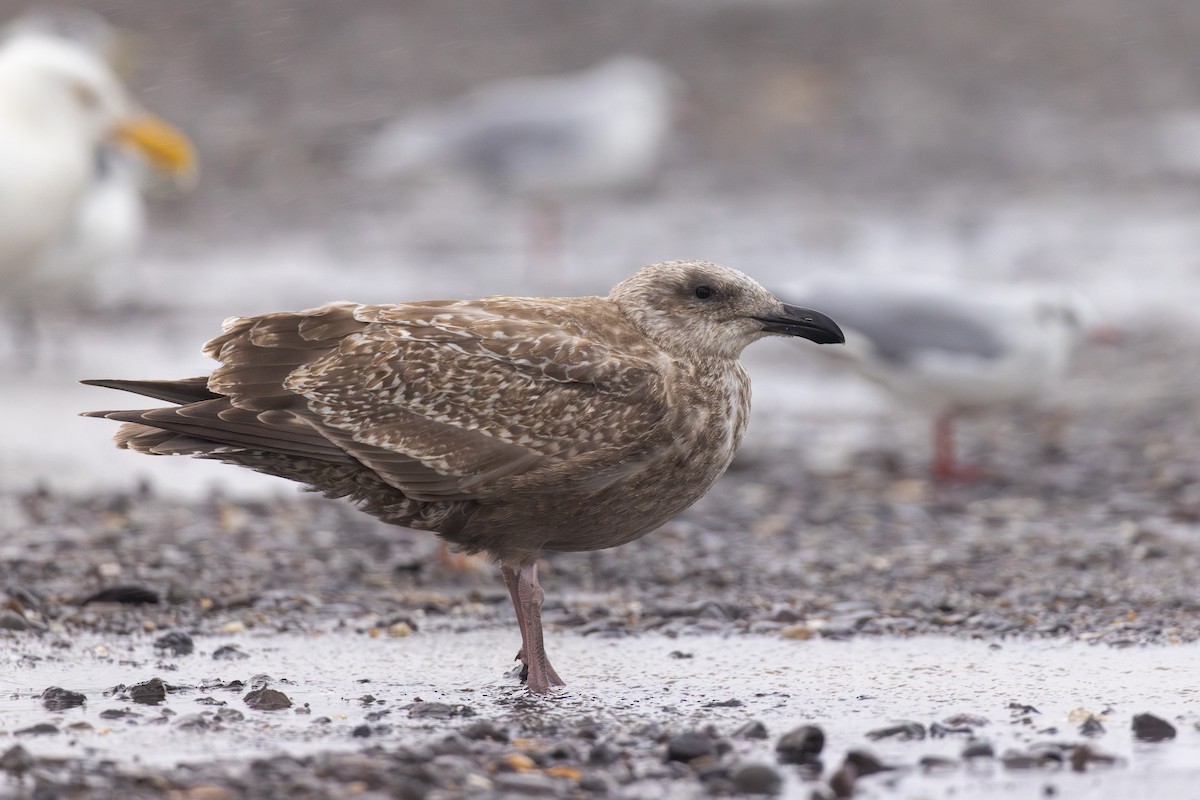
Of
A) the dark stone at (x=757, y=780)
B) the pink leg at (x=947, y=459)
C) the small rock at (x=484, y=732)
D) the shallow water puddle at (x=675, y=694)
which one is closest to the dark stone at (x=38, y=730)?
the shallow water puddle at (x=675, y=694)

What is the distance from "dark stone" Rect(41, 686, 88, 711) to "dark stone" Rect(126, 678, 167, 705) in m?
0.14

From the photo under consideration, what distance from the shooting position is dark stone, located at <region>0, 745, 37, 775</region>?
13.8 ft

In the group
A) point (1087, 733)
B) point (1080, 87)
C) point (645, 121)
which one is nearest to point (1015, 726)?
point (1087, 733)

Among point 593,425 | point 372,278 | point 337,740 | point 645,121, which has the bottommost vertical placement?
point 337,740

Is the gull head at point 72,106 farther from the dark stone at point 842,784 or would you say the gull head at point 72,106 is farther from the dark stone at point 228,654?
the dark stone at point 842,784

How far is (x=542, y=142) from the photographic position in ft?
55.0

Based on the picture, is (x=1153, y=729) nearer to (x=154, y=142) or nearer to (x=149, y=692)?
(x=149, y=692)

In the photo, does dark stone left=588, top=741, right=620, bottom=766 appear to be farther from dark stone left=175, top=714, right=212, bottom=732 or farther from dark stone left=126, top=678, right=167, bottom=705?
dark stone left=126, top=678, right=167, bottom=705

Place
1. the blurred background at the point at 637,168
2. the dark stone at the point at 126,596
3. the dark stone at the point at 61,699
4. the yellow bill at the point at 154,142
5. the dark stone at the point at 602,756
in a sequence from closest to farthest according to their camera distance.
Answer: the dark stone at the point at 602,756, the dark stone at the point at 61,699, the dark stone at the point at 126,596, the yellow bill at the point at 154,142, the blurred background at the point at 637,168

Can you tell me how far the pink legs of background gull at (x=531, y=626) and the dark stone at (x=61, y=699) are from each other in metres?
1.34

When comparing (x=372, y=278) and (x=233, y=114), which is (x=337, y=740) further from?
(x=233, y=114)

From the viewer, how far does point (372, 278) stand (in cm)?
1570

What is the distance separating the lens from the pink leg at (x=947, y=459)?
9281 mm

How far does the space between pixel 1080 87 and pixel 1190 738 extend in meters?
20.9
